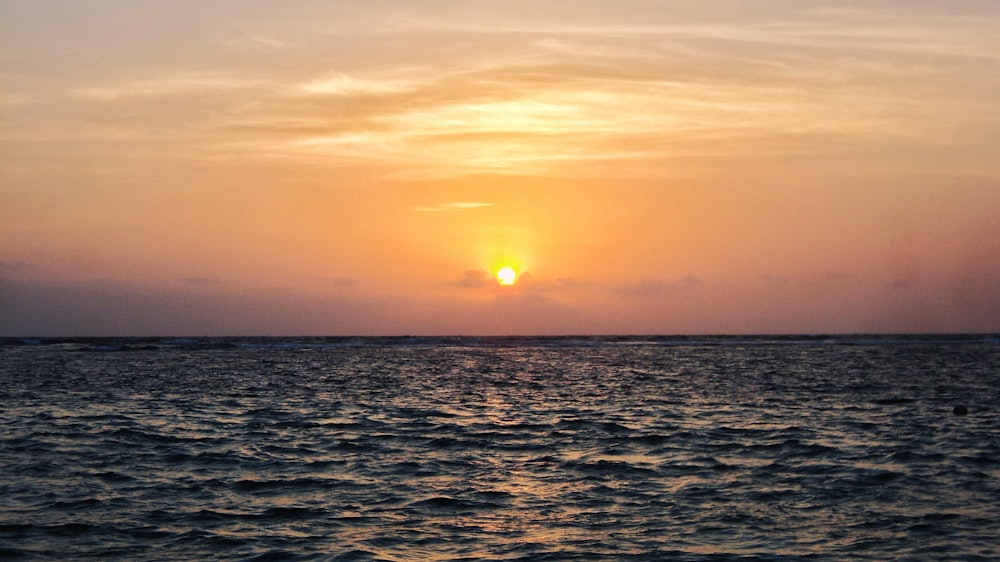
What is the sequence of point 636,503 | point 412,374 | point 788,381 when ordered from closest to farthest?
point 636,503 < point 788,381 < point 412,374

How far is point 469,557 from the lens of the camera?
68.5 feet

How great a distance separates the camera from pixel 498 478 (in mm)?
30156

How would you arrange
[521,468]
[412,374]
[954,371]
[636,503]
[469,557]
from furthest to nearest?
[954,371] < [412,374] < [521,468] < [636,503] < [469,557]

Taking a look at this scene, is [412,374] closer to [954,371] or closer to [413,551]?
[954,371]

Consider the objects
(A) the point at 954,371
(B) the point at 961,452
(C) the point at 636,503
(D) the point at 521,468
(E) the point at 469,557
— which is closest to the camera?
(E) the point at 469,557

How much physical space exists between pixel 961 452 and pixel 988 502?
9762 mm

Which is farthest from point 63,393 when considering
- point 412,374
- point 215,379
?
point 412,374

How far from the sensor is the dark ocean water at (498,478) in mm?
22109

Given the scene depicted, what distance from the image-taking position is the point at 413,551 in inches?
841

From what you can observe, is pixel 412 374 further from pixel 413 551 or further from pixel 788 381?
pixel 413 551

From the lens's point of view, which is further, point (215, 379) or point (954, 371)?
point (954, 371)

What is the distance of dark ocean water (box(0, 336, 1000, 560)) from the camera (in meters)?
22.1

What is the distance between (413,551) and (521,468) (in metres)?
11.0

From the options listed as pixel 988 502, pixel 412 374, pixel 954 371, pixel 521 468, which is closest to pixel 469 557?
pixel 521 468
